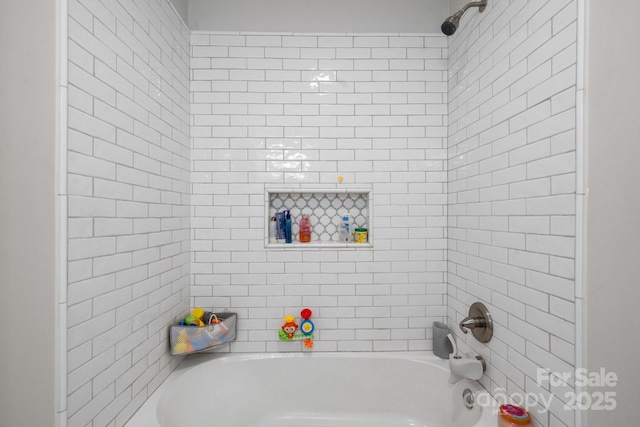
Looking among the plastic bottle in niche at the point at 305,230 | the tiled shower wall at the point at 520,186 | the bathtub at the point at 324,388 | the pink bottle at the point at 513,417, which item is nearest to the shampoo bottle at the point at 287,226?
the plastic bottle in niche at the point at 305,230

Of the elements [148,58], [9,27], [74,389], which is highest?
[148,58]

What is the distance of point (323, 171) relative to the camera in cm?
187

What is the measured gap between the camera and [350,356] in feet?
5.97

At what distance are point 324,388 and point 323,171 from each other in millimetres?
1333

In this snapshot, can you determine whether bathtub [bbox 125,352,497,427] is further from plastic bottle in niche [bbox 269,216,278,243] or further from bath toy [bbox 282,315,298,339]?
plastic bottle in niche [bbox 269,216,278,243]

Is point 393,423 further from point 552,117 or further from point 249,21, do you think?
point 249,21

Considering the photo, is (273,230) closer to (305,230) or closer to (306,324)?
(305,230)

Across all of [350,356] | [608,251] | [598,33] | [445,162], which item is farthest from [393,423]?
[598,33]

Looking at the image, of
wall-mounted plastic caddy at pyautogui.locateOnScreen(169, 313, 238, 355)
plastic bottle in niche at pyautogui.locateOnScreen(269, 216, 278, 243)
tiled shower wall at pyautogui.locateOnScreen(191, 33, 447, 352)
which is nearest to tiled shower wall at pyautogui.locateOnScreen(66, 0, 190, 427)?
wall-mounted plastic caddy at pyautogui.locateOnScreen(169, 313, 238, 355)

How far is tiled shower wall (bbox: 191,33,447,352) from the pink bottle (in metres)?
0.71

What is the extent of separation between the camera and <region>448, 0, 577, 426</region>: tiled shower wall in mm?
984

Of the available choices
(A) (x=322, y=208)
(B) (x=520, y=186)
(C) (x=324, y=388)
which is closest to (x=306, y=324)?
(C) (x=324, y=388)

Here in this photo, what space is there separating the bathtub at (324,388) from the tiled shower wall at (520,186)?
43cm

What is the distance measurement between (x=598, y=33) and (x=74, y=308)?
1.83 m
